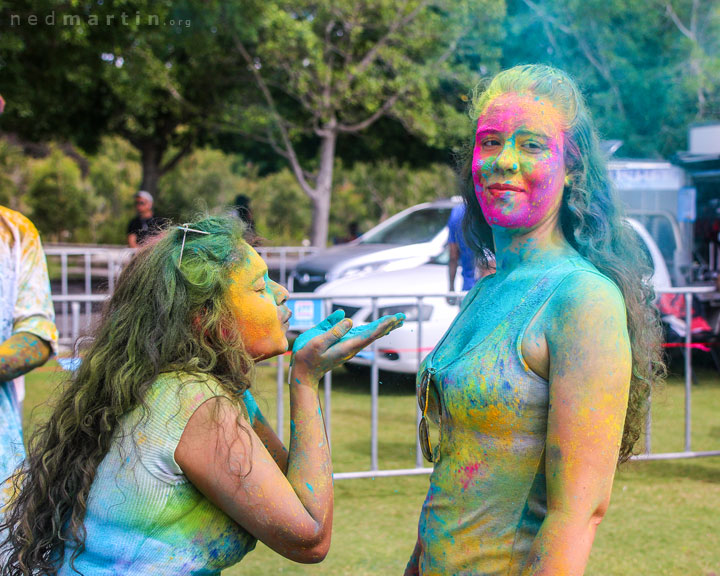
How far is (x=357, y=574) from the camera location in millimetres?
3920

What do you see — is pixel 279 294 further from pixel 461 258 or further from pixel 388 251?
pixel 388 251

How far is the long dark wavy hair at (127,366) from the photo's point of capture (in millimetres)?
1807

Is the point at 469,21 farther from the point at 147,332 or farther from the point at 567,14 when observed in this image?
the point at 147,332

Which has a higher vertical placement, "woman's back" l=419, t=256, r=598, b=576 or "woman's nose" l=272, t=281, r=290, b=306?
"woman's nose" l=272, t=281, r=290, b=306

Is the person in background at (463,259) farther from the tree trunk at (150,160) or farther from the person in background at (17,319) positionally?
the tree trunk at (150,160)

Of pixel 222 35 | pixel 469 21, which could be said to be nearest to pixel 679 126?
pixel 469 21

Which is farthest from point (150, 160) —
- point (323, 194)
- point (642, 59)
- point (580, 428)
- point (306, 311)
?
point (580, 428)

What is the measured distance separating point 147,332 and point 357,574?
96.9 inches

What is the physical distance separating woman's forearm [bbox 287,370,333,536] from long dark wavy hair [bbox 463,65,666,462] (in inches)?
26.8

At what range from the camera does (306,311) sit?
227 inches

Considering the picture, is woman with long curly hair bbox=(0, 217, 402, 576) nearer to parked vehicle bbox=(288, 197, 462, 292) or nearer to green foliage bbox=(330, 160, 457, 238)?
parked vehicle bbox=(288, 197, 462, 292)

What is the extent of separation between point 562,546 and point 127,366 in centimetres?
102

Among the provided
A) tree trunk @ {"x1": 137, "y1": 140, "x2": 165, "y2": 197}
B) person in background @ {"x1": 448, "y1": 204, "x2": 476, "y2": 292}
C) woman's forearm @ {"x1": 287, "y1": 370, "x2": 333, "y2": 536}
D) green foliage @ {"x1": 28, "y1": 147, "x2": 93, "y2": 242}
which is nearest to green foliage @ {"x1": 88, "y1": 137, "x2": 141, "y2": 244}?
green foliage @ {"x1": 28, "y1": 147, "x2": 93, "y2": 242}

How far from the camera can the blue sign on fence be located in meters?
5.71
